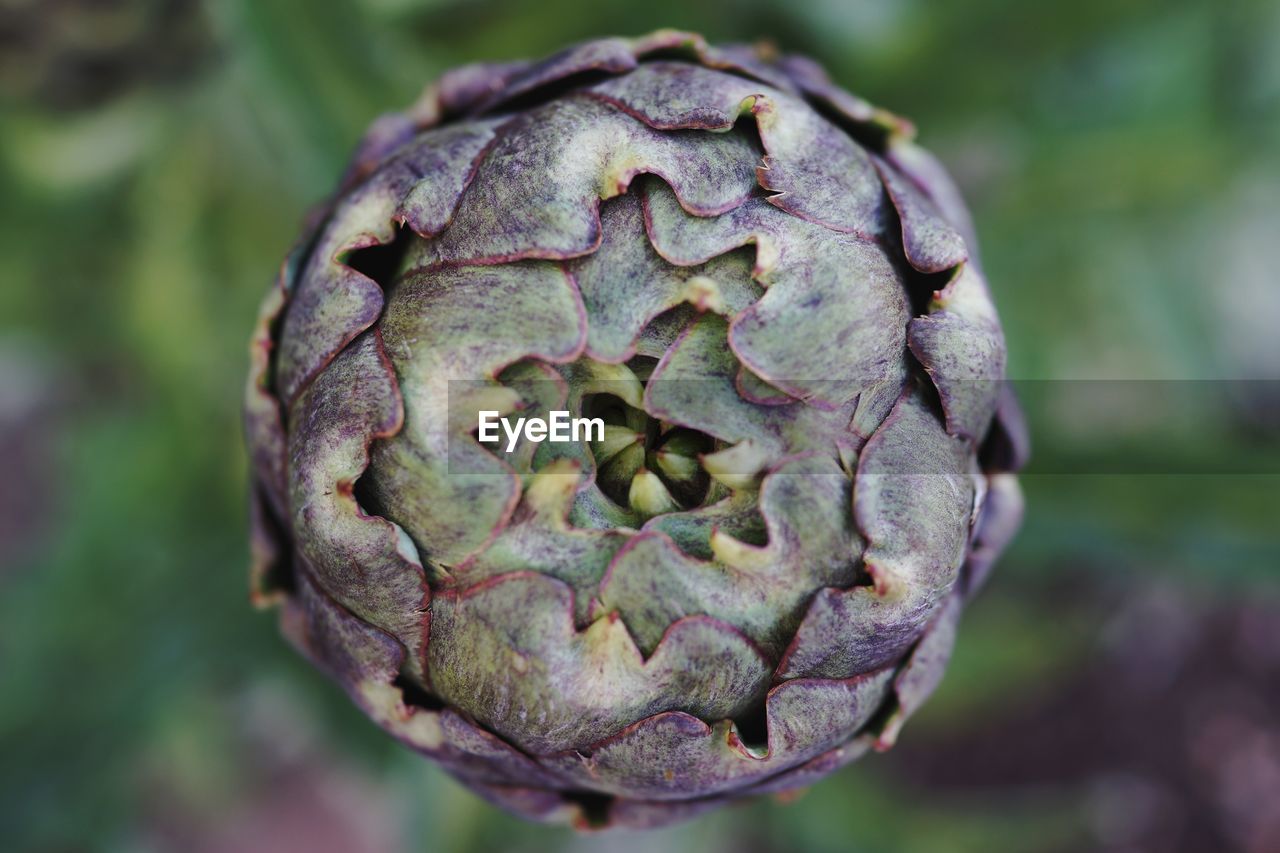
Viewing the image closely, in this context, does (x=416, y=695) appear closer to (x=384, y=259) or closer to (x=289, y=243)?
(x=384, y=259)

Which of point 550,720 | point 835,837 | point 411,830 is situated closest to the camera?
point 550,720

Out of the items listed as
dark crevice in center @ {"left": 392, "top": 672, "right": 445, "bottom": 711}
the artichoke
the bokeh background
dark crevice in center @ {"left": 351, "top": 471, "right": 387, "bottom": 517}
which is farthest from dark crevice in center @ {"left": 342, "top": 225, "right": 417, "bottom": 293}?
the bokeh background

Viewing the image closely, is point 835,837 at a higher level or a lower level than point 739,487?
lower

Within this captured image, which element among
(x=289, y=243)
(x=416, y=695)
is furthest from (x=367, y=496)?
(x=289, y=243)

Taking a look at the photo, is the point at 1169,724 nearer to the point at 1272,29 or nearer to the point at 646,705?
the point at 1272,29

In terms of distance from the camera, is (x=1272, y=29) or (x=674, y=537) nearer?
(x=674, y=537)

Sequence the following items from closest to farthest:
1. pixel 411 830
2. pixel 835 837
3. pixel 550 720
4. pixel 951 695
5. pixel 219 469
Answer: pixel 550 720 < pixel 411 830 < pixel 219 469 < pixel 835 837 < pixel 951 695

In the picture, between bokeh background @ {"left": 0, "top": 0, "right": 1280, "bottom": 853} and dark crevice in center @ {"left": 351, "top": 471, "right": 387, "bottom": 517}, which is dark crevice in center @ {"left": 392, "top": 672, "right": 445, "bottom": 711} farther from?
bokeh background @ {"left": 0, "top": 0, "right": 1280, "bottom": 853}

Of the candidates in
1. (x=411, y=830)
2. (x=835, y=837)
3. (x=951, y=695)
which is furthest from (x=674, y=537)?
(x=951, y=695)
